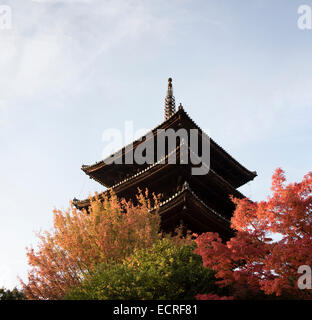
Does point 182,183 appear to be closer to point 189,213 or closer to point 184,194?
point 189,213

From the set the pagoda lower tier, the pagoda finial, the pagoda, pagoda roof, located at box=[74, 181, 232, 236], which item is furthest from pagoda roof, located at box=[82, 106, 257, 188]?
the pagoda finial

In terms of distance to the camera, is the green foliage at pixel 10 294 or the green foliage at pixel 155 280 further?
the green foliage at pixel 10 294

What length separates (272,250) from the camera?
333 inches

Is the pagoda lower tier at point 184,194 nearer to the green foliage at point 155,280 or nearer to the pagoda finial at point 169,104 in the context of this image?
the green foliage at point 155,280

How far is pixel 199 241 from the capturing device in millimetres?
9570

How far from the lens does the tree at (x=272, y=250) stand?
25.6ft

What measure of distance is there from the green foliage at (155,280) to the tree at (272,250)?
0.54 meters

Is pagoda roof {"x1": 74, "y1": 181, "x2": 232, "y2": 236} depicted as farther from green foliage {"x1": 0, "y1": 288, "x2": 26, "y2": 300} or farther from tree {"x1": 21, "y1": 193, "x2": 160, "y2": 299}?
green foliage {"x1": 0, "y1": 288, "x2": 26, "y2": 300}

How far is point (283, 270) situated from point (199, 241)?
2.56 metres

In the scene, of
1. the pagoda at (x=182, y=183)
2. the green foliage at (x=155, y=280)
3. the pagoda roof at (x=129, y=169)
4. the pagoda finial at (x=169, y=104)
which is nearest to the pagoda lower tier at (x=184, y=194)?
the pagoda at (x=182, y=183)

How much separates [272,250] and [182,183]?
936 cm

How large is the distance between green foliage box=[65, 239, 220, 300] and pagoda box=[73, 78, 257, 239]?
17.5ft

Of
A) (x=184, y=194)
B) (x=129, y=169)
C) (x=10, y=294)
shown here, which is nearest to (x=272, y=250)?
(x=184, y=194)
